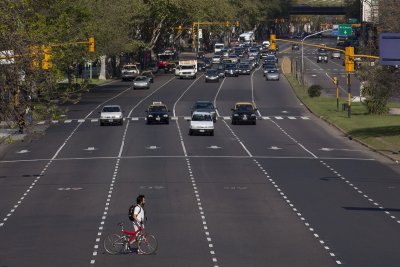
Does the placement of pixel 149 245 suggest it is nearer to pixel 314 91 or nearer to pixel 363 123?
pixel 363 123

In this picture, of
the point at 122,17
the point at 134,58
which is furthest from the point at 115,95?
the point at 134,58

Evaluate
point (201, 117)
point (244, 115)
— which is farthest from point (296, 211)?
point (244, 115)

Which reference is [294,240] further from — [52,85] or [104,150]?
[104,150]

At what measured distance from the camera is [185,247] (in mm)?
28969

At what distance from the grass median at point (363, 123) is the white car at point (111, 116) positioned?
49.0 feet

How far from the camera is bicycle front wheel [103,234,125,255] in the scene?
27.6 metres

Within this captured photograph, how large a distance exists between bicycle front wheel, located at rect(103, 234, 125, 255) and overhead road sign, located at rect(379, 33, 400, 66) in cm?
2739

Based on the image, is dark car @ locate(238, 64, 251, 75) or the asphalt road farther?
dark car @ locate(238, 64, 251, 75)

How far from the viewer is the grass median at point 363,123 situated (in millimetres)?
61875

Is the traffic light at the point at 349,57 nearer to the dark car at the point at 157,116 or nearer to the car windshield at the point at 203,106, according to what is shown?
the car windshield at the point at 203,106

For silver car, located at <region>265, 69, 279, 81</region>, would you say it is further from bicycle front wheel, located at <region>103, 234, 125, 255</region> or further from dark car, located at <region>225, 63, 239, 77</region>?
bicycle front wheel, located at <region>103, 234, 125, 255</region>

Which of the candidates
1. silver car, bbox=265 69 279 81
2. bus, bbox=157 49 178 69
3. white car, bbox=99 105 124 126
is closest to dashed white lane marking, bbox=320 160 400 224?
white car, bbox=99 105 124 126

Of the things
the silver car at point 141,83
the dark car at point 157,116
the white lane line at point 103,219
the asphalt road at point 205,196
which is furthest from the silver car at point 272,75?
the white lane line at point 103,219

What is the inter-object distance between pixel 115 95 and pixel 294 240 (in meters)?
78.3
